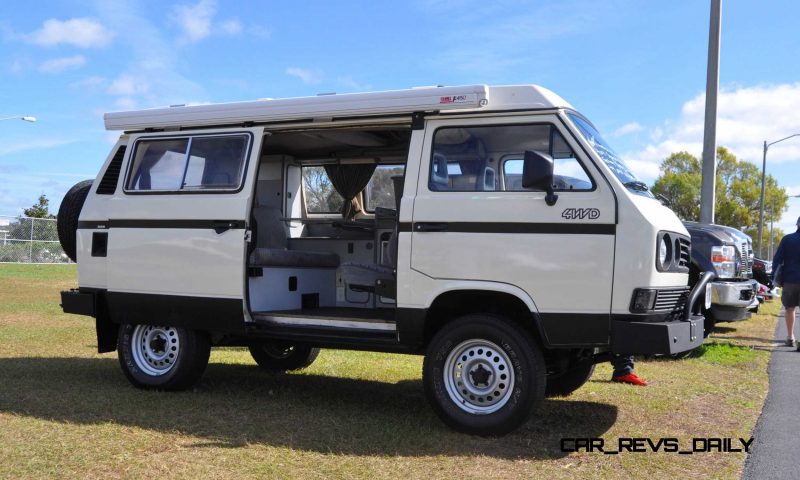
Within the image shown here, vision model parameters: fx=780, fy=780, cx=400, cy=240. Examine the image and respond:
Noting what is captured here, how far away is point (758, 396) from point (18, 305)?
12.8 meters

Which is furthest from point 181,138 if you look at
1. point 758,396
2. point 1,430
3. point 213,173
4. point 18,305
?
point 18,305

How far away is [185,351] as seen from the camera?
7.25 metres

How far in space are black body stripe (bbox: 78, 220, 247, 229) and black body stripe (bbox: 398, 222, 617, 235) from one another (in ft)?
5.76

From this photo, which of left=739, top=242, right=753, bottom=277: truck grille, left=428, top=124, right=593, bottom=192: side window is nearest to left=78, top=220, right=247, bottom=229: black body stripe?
left=428, top=124, right=593, bottom=192: side window

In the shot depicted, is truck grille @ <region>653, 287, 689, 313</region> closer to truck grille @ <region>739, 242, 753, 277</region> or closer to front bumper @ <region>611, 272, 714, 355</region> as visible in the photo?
front bumper @ <region>611, 272, 714, 355</region>

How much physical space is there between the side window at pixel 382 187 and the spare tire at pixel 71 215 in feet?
9.74

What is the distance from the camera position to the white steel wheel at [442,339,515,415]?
5.82m

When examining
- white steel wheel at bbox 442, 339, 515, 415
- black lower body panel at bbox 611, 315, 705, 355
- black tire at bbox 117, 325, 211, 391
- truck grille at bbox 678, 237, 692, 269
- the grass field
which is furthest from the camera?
black tire at bbox 117, 325, 211, 391

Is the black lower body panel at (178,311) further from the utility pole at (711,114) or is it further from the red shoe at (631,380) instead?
the utility pole at (711,114)

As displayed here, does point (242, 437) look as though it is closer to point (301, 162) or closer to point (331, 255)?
point (331, 255)

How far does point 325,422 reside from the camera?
623 centimetres

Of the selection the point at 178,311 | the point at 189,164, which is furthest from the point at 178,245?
the point at 189,164

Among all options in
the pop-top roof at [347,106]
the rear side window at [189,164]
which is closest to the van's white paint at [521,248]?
the pop-top roof at [347,106]

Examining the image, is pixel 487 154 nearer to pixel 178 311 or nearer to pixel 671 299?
pixel 671 299
